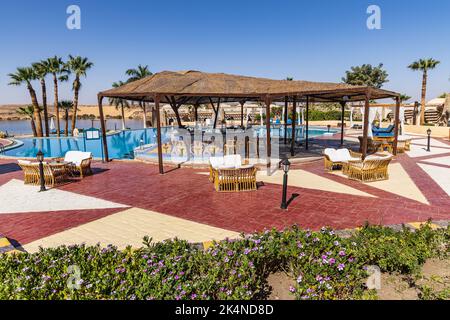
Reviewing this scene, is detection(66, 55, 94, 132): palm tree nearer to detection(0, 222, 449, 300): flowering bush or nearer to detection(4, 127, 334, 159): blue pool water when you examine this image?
detection(4, 127, 334, 159): blue pool water

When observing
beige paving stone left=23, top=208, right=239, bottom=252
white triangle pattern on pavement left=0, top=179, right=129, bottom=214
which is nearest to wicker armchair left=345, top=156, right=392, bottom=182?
beige paving stone left=23, top=208, right=239, bottom=252

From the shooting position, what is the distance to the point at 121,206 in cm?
684

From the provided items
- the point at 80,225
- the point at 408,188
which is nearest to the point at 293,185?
the point at 408,188

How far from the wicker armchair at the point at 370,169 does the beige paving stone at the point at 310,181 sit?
84 centimetres

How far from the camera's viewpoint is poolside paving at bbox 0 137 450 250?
17.9 ft

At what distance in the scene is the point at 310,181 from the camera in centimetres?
895

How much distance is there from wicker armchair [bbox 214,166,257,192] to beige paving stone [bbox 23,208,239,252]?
2.17 m

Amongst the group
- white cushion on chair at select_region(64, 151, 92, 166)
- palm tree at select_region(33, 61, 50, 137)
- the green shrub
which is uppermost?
palm tree at select_region(33, 61, 50, 137)

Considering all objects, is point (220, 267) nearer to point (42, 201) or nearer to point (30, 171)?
point (42, 201)

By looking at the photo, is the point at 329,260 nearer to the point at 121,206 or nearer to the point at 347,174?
the point at 121,206

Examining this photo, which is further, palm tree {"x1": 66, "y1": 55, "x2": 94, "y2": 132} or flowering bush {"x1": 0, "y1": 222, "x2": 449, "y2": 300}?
palm tree {"x1": 66, "y1": 55, "x2": 94, "y2": 132}

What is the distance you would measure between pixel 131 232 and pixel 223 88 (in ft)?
24.7
